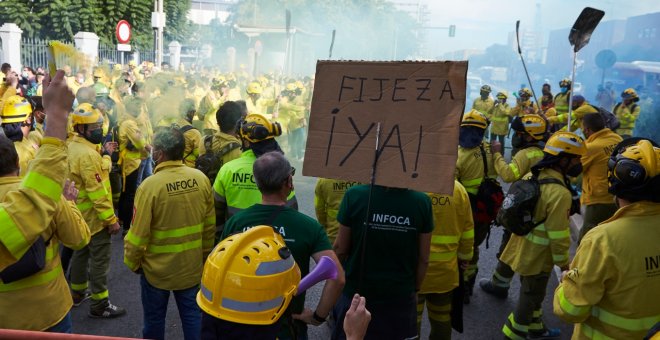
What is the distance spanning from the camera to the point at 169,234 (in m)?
4.02

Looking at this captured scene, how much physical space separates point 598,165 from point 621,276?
4186 mm

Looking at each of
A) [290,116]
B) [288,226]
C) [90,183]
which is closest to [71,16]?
[290,116]

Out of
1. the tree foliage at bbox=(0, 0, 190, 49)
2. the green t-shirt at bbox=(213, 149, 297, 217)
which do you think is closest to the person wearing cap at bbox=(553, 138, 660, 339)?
the green t-shirt at bbox=(213, 149, 297, 217)

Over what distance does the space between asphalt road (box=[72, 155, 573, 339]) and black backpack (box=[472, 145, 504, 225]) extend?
36.0 inches

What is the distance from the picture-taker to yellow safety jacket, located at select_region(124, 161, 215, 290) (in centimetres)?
A: 393

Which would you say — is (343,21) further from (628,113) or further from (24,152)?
(24,152)

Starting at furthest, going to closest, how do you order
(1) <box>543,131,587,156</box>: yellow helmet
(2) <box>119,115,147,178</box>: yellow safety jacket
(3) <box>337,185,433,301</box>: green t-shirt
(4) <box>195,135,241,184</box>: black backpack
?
1. (2) <box>119,115,147,178</box>: yellow safety jacket
2. (4) <box>195,135,241,184</box>: black backpack
3. (1) <box>543,131,587,156</box>: yellow helmet
4. (3) <box>337,185,433,301</box>: green t-shirt

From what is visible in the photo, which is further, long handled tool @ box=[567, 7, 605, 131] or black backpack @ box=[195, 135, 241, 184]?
long handled tool @ box=[567, 7, 605, 131]

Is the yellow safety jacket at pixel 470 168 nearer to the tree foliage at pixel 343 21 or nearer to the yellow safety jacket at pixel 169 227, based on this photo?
the yellow safety jacket at pixel 169 227

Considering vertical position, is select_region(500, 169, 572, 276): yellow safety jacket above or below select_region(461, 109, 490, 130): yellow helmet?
below

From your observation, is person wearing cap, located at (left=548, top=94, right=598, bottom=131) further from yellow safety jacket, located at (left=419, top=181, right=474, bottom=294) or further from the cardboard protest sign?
the cardboard protest sign

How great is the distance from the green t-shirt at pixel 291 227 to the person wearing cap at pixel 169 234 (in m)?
1.11

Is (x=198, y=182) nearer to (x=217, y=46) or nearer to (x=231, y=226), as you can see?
(x=231, y=226)

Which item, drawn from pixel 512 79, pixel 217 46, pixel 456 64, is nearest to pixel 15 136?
pixel 456 64
